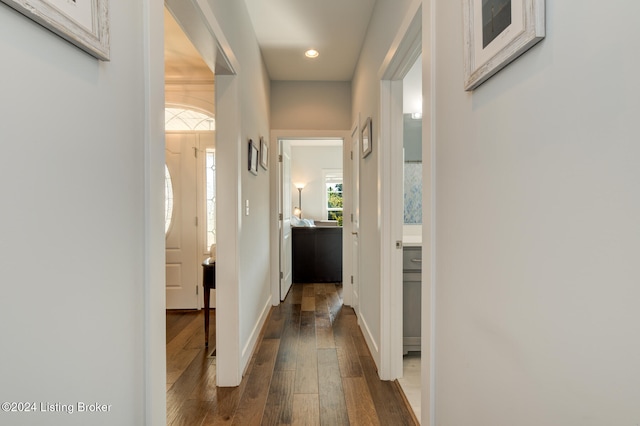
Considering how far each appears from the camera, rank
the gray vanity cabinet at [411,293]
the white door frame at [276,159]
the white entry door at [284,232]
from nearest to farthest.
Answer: the gray vanity cabinet at [411,293]
the white door frame at [276,159]
the white entry door at [284,232]

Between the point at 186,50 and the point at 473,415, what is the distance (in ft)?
11.6

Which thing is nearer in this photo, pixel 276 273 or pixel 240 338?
pixel 240 338

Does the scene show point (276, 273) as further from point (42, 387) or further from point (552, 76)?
point (552, 76)

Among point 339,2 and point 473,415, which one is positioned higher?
point 339,2

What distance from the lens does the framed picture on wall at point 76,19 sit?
629 mm

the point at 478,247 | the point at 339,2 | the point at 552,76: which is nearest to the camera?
the point at 552,76

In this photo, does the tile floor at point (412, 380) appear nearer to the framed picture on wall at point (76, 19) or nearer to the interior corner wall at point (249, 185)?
the interior corner wall at point (249, 185)

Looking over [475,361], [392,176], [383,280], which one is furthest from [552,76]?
[383,280]

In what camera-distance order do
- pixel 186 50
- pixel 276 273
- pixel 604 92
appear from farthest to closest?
pixel 276 273 → pixel 186 50 → pixel 604 92

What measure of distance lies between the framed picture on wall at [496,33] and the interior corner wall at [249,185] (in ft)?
4.52

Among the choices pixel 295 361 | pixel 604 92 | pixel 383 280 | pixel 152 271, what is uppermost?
pixel 604 92

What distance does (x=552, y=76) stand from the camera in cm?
67

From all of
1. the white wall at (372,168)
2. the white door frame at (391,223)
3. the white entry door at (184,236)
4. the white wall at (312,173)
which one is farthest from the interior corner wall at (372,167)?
the white wall at (312,173)

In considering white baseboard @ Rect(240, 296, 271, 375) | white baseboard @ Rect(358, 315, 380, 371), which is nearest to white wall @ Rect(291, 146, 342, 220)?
white baseboard @ Rect(240, 296, 271, 375)
